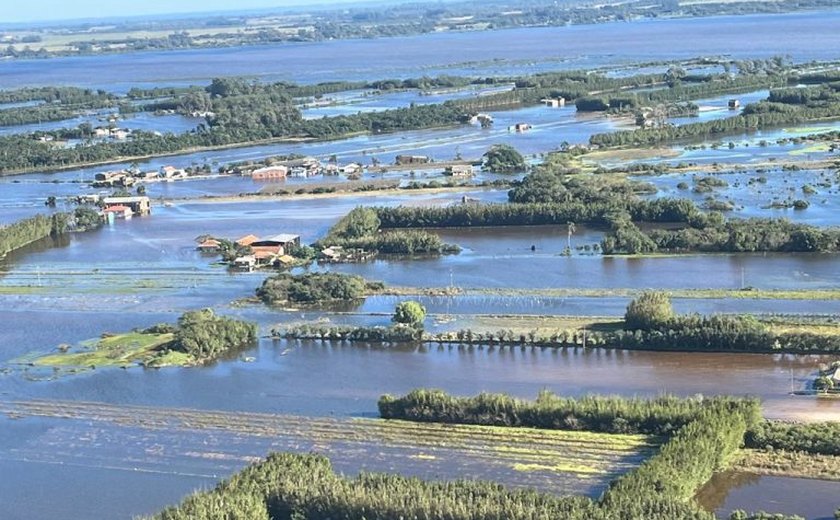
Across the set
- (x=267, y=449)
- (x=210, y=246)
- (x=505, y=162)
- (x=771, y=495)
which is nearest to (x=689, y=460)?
(x=771, y=495)

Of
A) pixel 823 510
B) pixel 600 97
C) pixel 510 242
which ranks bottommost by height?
pixel 823 510

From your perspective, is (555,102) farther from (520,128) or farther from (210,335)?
(210,335)

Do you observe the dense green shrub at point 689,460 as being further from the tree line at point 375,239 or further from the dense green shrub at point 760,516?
the tree line at point 375,239

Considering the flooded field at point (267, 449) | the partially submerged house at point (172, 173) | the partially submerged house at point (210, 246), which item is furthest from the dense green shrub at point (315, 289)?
the partially submerged house at point (172, 173)

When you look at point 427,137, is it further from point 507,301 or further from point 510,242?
point 507,301

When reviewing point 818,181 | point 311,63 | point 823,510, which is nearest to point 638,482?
point 823,510

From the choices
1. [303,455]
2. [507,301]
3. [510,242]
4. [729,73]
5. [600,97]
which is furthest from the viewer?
[729,73]
